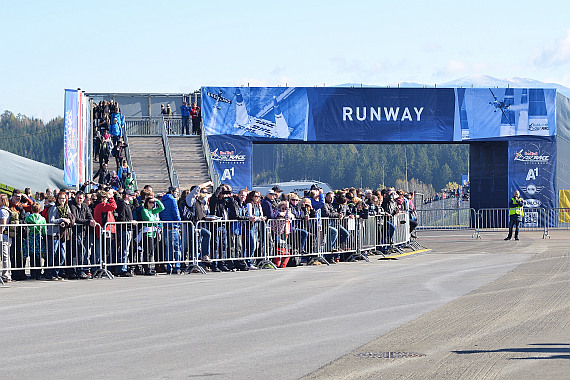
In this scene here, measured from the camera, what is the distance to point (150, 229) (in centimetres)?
1817

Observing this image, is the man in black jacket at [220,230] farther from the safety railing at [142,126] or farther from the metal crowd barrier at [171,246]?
the safety railing at [142,126]

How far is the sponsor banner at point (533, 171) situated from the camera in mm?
43656

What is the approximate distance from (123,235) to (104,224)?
417 mm

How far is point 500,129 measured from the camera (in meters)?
43.3

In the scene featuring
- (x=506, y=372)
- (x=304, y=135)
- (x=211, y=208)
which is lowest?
(x=506, y=372)

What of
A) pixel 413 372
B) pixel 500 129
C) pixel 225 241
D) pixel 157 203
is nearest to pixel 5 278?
pixel 157 203

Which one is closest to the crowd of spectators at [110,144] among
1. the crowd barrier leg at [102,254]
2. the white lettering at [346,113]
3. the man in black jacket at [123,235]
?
the white lettering at [346,113]

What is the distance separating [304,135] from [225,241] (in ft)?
78.0

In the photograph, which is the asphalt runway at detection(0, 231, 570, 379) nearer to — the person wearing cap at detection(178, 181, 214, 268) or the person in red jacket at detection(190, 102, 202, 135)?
the person wearing cap at detection(178, 181, 214, 268)

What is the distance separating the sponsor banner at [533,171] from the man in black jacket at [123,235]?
2883 centimetres

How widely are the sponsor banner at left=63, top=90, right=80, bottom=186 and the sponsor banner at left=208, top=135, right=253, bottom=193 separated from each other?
17.9 metres

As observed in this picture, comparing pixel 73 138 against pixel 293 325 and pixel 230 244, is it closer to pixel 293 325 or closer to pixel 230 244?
pixel 230 244

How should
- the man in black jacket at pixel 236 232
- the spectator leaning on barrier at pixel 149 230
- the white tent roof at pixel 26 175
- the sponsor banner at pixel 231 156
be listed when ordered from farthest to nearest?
the white tent roof at pixel 26 175, the sponsor banner at pixel 231 156, the man in black jacket at pixel 236 232, the spectator leaning on barrier at pixel 149 230

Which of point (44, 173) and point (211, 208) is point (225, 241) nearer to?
point (211, 208)
